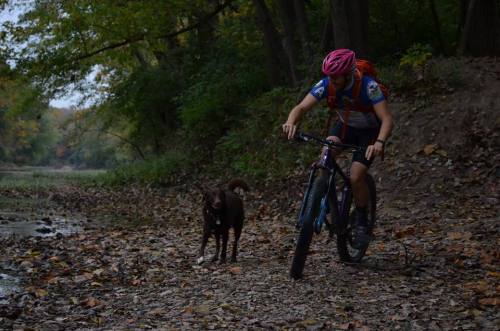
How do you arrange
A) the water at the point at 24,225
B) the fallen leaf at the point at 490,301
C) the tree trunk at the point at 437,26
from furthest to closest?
the tree trunk at the point at 437,26 < the water at the point at 24,225 < the fallen leaf at the point at 490,301

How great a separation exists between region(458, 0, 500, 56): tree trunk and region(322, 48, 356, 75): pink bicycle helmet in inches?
486

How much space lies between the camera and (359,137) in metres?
7.05

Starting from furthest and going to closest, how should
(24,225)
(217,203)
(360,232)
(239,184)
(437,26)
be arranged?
(437,26) < (24,225) < (239,184) < (217,203) < (360,232)

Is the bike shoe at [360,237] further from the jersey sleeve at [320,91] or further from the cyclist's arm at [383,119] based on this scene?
the jersey sleeve at [320,91]

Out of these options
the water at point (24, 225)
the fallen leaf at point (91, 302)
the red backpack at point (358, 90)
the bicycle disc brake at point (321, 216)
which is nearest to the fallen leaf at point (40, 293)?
the water at point (24, 225)

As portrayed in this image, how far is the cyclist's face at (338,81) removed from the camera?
6418 mm

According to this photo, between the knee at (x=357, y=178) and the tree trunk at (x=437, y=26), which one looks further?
the tree trunk at (x=437, y=26)

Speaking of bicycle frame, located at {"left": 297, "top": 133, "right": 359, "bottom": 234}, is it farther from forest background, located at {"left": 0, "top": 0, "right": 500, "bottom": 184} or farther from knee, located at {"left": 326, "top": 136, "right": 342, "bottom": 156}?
forest background, located at {"left": 0, "top": 0, "right": 500, "bottom": 184}

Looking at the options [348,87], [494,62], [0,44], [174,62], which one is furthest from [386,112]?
[174,62]

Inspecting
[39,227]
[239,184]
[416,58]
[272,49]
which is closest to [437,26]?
[416,58]

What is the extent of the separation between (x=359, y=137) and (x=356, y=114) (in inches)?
12.2

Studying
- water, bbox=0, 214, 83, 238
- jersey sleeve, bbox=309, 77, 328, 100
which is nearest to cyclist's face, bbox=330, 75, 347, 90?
jersey sleeve, bbox=309, 77, 328, 100

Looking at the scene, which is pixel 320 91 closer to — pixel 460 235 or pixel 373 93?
pixel 373 93

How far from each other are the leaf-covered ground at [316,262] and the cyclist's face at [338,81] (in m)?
2.11
